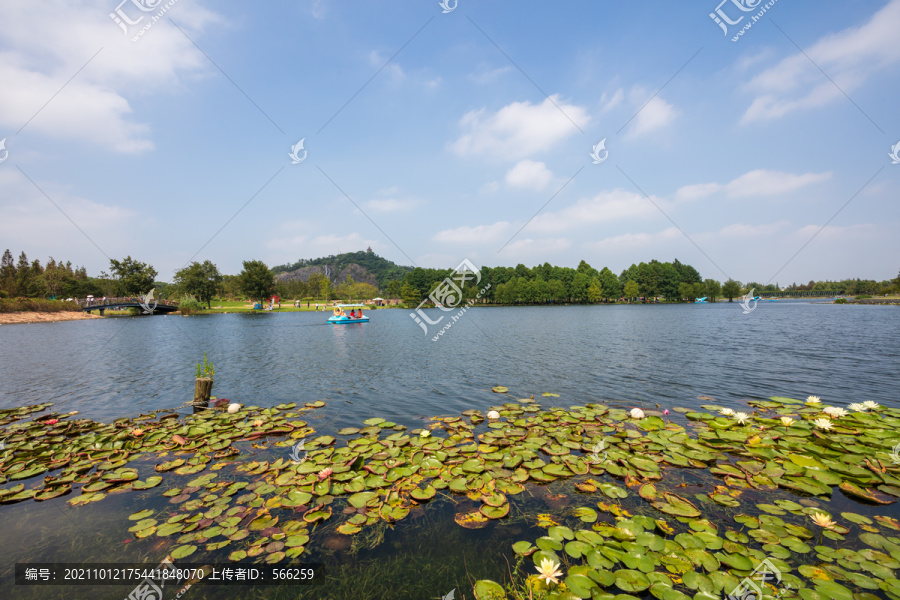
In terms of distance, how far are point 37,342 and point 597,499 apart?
47.7 meters

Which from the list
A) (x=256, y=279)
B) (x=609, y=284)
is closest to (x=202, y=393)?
(x=256, y=279)

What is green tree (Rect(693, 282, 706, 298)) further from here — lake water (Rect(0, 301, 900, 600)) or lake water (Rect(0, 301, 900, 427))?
lake water (Rect(0, 301, 900, 427))

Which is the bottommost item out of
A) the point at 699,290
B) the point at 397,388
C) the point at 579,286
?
the point at 397,388

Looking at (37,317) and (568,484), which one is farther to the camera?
(37,317)

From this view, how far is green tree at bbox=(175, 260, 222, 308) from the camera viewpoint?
95.3 meters

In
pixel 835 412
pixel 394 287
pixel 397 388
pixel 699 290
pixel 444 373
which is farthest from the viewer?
pixel 699 290

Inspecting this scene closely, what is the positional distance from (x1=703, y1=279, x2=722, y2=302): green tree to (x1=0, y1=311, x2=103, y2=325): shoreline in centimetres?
21618

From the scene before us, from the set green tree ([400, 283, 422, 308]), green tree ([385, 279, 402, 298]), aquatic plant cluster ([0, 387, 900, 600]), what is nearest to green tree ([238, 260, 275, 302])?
green tree ([400, 283, 422, 308])

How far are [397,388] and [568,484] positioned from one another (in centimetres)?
977

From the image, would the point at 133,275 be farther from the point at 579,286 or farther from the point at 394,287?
the point at 579,286

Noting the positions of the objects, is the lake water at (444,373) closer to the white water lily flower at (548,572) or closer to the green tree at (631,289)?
the white water lily flower at (548,572)

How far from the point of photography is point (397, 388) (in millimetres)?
15383

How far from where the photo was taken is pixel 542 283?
432 feet

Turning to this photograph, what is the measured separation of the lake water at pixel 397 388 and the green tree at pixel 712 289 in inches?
6000
